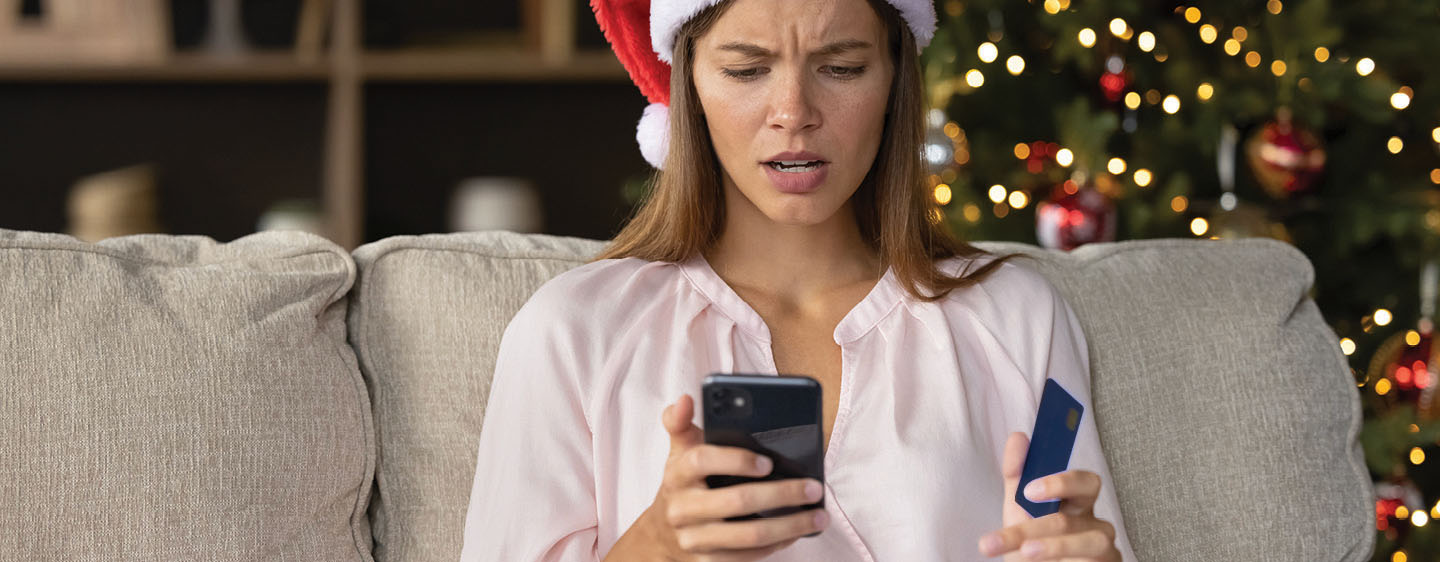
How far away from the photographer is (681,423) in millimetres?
914

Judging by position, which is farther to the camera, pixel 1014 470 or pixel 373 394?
pixel 373 394

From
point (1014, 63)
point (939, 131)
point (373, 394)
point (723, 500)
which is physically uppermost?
point (1014, 63)

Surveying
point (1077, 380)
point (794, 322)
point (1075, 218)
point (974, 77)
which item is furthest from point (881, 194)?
point (974, 77)

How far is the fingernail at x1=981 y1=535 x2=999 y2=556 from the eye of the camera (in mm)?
940

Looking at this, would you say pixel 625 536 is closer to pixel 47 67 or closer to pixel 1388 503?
pixel 1388 503

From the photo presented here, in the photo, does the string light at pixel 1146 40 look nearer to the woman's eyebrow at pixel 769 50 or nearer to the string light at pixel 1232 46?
the string light at pixel 1232 46

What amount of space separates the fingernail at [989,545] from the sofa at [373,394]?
44cm

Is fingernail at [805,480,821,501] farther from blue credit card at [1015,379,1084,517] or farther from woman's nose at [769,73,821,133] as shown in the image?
woman's nose at [769,73,821,133]

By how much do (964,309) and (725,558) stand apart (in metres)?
0.48

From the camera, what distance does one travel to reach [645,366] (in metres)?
1.24

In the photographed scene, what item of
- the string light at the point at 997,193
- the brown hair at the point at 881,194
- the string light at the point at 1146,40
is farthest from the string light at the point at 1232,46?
the brown hair at the point at 881,194

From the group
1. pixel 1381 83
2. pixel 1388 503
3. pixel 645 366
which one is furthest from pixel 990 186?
pixel 645 366

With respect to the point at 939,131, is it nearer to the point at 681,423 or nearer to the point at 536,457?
the point at 536,457

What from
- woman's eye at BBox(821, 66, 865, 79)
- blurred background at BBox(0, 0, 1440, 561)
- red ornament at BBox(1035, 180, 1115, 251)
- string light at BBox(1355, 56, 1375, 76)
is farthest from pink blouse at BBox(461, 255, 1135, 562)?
string light at BBox(1355, 56, 1375, 76)
